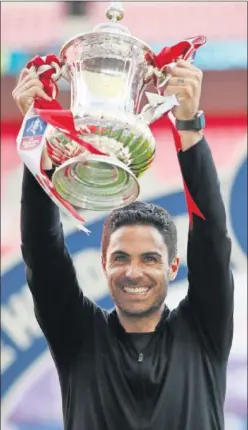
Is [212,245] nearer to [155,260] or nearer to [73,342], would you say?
[155,260]

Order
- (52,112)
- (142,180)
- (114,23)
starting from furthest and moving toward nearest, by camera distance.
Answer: (142,180)
(114,23)
(52,112)

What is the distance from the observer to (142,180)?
3045 mm

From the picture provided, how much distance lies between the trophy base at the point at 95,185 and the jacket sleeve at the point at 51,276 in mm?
65

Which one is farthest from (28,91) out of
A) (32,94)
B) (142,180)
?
(142,180)

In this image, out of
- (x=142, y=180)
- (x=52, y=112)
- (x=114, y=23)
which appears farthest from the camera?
(x=142, y=180)

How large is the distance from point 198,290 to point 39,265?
0.81 feet

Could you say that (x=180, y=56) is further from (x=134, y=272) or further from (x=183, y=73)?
(x=134, y=272)

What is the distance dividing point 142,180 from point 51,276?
1.61m

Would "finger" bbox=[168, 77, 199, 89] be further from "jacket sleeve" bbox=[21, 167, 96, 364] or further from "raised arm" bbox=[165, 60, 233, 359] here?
"jacket sleeve" bbox=[21, 167, 96, 364]

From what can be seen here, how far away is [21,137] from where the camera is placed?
4.51 ft

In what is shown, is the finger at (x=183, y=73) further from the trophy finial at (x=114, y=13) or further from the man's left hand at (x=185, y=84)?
the trophy finial at (x=114, y=13)

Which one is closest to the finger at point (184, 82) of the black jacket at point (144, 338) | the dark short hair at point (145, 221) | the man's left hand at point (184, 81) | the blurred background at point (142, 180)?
the man's left hand at point (184, 81)

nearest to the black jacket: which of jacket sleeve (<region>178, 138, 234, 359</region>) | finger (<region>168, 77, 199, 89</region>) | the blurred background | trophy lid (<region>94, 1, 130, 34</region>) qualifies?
jacket sleeve (<region>178, 138, 234, 359</region>)

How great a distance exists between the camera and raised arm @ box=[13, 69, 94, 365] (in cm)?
144
